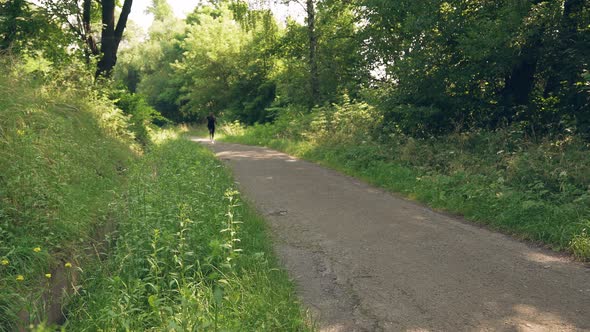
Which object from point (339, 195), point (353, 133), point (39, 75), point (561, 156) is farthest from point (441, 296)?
point (353, 133)

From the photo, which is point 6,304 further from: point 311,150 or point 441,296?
point 311,150

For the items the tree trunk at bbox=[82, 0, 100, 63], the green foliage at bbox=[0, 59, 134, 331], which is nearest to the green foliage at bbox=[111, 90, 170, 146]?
the tree trunk at bbox=[82, 0, 100, 63]

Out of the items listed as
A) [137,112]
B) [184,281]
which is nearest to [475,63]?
[184,281]

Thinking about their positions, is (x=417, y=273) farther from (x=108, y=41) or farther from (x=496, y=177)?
(x=108, y=41)

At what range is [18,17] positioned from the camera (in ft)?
41.9

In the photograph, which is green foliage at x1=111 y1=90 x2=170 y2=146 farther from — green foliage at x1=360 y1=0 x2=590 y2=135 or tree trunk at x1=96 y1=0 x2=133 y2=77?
green foliage at x1=360 y1=0 x2=590 y2=135

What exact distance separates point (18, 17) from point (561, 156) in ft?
46.5

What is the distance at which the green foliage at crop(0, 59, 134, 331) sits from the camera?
4188 millimetres

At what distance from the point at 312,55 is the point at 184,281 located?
2026cm

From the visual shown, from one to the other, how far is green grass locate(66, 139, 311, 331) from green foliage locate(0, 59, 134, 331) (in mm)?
424

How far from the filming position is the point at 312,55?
Result: 23.0 meters

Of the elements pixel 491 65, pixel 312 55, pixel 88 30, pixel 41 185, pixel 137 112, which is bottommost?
pixel 41 185

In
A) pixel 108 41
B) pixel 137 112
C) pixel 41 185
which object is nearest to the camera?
pixel 41 185

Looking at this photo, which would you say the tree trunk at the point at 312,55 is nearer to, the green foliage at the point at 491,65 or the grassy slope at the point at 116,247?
the green foliage at the point at 491,65
